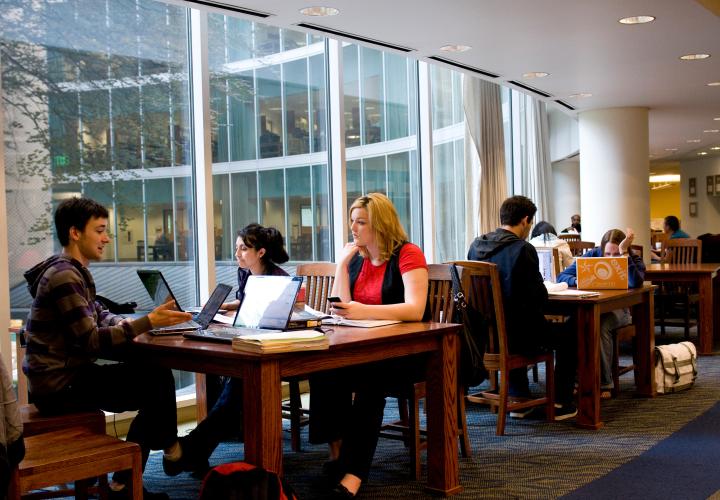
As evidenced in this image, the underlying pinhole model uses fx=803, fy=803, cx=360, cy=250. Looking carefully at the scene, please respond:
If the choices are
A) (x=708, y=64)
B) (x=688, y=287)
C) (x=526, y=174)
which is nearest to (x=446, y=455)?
(x=708, y=64)

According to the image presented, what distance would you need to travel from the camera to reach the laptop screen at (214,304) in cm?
319

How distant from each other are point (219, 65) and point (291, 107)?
33.2 inches

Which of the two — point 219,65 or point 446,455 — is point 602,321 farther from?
point 219,65

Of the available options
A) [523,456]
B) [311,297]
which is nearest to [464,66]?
[311,297]

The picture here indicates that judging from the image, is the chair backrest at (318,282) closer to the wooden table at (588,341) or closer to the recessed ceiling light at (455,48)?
the wooden table at (588,341)

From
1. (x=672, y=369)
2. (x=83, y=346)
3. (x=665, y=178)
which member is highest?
(x=665, y=178)

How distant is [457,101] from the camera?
328 inches

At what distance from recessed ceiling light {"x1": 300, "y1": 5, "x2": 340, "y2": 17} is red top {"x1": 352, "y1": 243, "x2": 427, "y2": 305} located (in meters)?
1.62

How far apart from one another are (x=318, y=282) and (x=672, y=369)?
257 cm

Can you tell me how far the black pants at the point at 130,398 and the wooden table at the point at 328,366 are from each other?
0.39ft

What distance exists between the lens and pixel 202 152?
17.0 feet

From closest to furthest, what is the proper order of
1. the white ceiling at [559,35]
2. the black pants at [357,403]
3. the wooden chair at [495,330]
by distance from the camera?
the black pants at [357,403] → the wooden chair at [495,330] → the white ceiling at [559,35]

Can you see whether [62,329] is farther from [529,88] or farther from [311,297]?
[529,88]

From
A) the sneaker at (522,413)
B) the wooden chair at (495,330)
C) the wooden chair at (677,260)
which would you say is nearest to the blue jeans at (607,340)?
the sneaker at (522,413)
